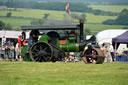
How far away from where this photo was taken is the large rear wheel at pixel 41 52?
19.6 meters

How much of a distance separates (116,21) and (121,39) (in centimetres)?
8387

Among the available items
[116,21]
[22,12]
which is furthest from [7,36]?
[116,21]

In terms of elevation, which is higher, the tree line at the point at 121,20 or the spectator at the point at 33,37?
the tree line at the point at 121,20

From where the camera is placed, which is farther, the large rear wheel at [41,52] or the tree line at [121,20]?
the tree line at [121,20]

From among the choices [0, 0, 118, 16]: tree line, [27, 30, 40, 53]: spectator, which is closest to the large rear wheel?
[27, 30, 40, 53]: spectator

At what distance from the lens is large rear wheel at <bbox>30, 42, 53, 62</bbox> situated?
19.6 meters

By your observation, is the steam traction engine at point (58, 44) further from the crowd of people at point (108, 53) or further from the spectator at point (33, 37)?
the crowd of people at point (108, 53)

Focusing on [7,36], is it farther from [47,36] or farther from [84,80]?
[84,80]

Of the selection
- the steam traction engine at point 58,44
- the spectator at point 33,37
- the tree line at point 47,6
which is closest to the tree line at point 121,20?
the tree line at point 47,6

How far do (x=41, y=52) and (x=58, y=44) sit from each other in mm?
831

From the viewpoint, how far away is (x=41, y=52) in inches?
774

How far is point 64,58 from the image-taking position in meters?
21.3

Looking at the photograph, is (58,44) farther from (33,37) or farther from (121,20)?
(121,20)

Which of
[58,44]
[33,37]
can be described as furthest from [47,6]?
[58,44]
